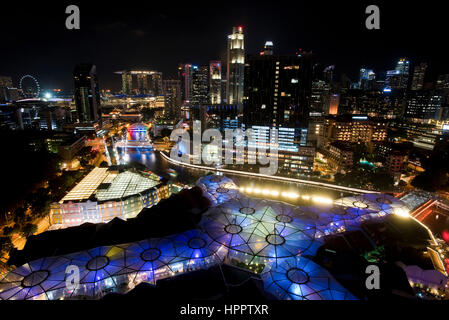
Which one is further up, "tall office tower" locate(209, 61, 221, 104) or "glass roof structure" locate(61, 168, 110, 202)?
"tall office tower" locate(209, 61, 221, 104)

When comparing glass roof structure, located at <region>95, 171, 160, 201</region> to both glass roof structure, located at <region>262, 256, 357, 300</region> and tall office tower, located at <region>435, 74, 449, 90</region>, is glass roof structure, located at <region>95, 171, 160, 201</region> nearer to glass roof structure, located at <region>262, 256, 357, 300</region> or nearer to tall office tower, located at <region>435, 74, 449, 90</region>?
glass roof structure, located at <region>262, 256, 357, 300</region>

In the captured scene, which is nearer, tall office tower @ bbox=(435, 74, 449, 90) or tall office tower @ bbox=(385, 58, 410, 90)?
tall office tower @ bbox=(435, 74, 449, 90)

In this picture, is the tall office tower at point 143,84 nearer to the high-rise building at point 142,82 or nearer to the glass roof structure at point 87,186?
the high-rise building at point 142,82

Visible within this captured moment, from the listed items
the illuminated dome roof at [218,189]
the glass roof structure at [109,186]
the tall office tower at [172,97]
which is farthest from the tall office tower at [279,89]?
the tall office tower at [172,97]

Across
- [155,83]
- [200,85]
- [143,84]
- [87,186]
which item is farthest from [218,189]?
[143,84]

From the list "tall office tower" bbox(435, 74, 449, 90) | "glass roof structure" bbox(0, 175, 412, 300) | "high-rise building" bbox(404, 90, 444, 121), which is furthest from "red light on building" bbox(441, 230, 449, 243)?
"tall office tower" bbox(435, 74, 449, 90)
